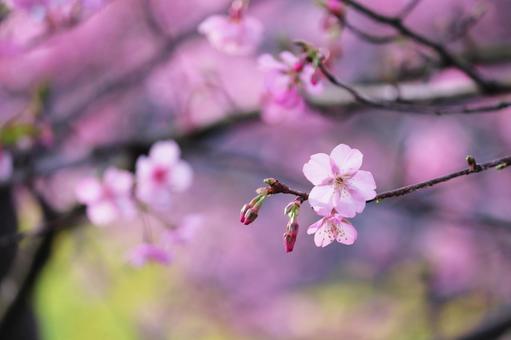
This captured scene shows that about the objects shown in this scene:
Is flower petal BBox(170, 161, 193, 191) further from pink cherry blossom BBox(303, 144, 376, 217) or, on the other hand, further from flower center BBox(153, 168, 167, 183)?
pink cherry blossom BBox(303, 144, 376, 217)

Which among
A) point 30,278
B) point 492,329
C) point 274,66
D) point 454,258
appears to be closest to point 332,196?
point 274,66

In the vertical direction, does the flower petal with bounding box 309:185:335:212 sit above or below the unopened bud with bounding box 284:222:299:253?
above

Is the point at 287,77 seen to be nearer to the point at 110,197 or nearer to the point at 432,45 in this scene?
the point at 432,45

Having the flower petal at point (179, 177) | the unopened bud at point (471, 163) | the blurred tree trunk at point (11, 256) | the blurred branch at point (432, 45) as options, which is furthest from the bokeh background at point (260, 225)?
the unopened bud at point (471, 163)

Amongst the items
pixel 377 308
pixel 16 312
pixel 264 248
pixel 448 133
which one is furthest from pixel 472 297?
pixel 264 248

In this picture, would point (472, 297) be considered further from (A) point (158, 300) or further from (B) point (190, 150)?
(A) point (158, 300)

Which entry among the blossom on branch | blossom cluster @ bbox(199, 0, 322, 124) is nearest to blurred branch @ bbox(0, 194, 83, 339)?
blossom cluster @ bbox(199, 0, 322, 124)
